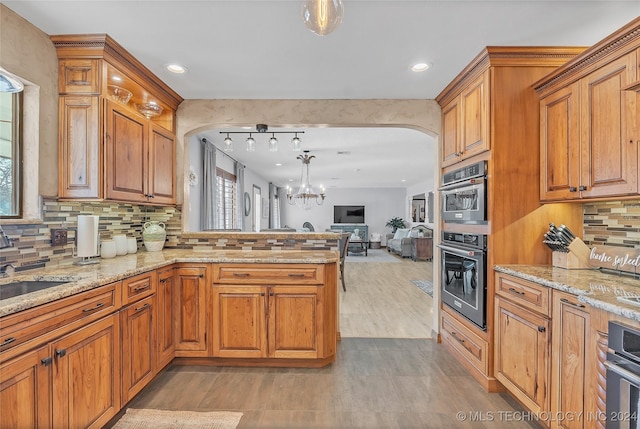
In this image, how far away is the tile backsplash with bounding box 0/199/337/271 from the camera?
1.88 meters

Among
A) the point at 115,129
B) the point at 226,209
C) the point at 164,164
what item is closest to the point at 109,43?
the point at 115,129

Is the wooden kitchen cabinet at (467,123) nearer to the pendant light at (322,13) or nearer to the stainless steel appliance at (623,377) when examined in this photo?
the stainless steel appliance at (623,377)

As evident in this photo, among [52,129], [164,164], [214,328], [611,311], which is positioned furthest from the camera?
[164,164]

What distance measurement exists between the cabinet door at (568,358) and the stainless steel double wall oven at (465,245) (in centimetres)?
60

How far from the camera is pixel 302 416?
6.29ft

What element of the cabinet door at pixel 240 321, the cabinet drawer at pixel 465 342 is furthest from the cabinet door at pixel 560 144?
the cabinet door at pixel 240 321

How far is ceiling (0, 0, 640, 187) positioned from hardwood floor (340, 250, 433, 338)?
2.47m

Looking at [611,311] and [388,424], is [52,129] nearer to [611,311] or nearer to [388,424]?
[388,424]

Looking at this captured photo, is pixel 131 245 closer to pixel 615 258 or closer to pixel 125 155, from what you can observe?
pixel 125 155

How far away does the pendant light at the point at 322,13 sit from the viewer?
1.09m

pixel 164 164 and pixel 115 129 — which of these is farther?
pixel 164 164

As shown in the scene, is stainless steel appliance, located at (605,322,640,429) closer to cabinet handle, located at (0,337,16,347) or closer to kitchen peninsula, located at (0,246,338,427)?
kitchen peninsula, located at (0,246,338,427)

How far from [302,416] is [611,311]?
5.64 feet

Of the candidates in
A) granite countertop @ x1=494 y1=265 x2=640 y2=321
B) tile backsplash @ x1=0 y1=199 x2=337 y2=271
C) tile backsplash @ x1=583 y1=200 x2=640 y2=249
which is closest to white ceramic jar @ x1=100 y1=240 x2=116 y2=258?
tile backsplash @ x1=0 y1=199 x2=337 y2=271
